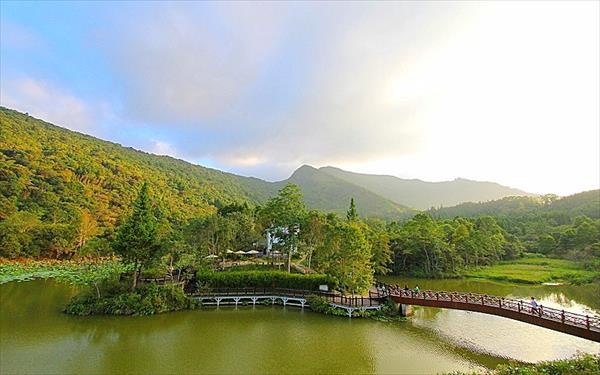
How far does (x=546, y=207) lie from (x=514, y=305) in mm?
135503

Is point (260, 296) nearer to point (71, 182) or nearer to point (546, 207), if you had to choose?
point (71, 182)

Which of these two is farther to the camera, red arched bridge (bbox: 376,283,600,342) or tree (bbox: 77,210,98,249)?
tree (bbox: 77,210,98,249)

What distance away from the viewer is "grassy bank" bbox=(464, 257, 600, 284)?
42.0 metres

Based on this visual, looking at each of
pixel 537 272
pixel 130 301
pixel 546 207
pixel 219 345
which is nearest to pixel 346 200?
pixel 546 207

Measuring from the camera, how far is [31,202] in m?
56.4

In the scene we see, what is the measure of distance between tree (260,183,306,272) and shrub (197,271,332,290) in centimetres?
386

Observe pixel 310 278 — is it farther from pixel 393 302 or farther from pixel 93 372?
pixel 93 372

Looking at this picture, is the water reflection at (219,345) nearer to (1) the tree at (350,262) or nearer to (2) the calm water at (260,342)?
(2) the calm water at (260,342)

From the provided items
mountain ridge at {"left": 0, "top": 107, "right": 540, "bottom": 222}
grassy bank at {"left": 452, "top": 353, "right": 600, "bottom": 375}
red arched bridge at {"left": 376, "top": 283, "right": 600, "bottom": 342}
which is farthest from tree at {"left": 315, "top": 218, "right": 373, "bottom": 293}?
mountain ridge at {"left": 0, "top": 107, "right": 540, "bottom": 222}

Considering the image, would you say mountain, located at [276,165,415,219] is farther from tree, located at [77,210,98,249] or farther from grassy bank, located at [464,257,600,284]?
tree, located at [77,210,98,249]

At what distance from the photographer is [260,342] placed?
19.0 m

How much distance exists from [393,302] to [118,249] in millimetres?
19859

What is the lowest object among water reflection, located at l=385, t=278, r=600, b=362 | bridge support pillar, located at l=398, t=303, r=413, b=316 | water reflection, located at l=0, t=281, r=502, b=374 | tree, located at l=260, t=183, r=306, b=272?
water reflection, located at l=0, t=281, r=502, b=374

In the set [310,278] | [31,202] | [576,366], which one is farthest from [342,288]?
[31,202]
